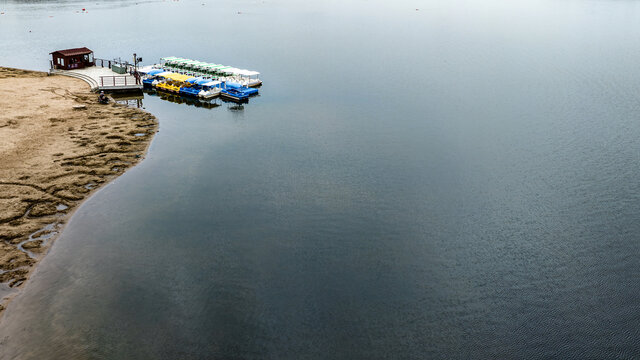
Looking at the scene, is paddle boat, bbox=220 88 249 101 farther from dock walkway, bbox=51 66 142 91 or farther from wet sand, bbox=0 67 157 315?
dock walkway, bbox=51 66 142 91

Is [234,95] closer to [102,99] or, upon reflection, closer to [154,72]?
[154,72]

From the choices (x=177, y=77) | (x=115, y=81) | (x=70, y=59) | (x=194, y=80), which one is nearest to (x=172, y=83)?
(x=177, y=77)

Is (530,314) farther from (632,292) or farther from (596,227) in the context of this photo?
(596,227)

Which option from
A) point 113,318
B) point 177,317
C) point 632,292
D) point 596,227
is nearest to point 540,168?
point 596,227

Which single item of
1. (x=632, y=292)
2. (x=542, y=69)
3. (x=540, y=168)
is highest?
(x=542, y=69)

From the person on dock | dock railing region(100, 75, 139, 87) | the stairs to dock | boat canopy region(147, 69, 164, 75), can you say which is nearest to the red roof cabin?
the stairs to dock

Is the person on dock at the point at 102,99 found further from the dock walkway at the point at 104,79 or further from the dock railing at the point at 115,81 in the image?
the dock railing at the point at 115,81
